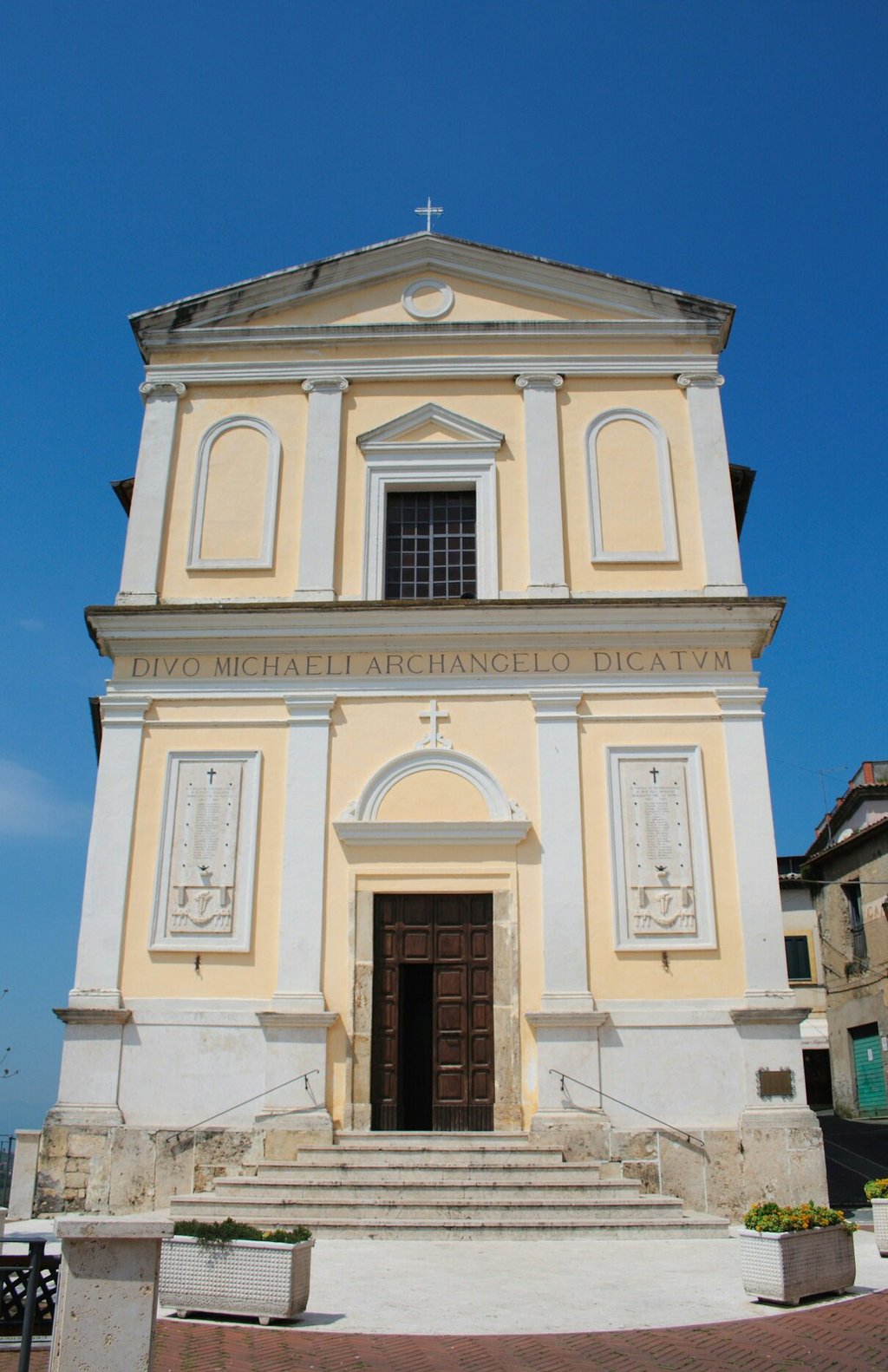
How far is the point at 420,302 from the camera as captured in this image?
57.0 feet

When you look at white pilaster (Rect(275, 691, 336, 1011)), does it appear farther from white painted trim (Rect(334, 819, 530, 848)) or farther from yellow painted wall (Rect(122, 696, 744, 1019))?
white painted trim (Rect(334, 819, 530, 848))

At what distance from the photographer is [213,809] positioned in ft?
47.5

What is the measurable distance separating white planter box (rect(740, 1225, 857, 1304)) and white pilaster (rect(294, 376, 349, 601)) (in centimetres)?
965

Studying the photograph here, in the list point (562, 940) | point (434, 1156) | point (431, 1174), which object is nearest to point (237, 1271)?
point (431, 1174)

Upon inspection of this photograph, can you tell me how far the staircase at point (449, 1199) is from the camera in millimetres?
10438

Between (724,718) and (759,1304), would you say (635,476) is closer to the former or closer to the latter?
(724,718)

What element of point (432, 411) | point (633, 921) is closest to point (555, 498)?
point (432, 411)

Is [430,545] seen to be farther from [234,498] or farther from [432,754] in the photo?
[432,754]

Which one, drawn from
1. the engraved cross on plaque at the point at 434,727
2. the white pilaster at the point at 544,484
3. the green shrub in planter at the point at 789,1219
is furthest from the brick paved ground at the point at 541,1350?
the white pilaster at the point at 544,484

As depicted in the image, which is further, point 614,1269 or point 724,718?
point 724,718

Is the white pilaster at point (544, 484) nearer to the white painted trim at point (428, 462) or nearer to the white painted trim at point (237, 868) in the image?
the white painted trim at point (428, 462)

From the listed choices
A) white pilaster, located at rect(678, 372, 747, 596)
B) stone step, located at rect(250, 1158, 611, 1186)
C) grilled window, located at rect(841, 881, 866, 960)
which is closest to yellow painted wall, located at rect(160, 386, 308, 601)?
white pilaster, located at rect(678, 372, 747, 596)

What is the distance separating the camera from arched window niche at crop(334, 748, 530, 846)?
14211 mm

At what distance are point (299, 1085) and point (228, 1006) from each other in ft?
4.09
